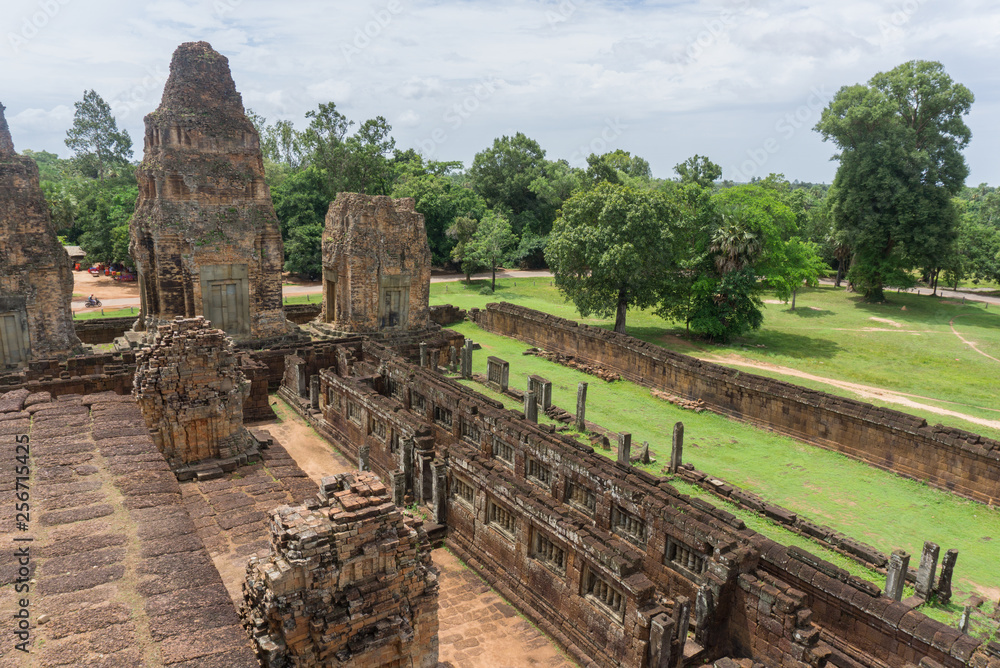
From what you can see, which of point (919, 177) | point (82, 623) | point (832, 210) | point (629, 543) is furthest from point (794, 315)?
point (82, 623)

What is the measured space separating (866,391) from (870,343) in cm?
1082

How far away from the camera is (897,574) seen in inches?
433

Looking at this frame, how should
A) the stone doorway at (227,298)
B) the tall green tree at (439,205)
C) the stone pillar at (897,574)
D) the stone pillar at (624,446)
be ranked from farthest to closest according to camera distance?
the tall green tree at (439,205)
the stone doorway at (227,298)
the stone pillar at (624,446)
the stone pillar at (897,574)

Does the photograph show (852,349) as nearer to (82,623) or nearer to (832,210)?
(832,210)

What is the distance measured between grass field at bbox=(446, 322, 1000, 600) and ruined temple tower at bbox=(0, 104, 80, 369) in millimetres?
15163

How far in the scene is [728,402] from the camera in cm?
2164

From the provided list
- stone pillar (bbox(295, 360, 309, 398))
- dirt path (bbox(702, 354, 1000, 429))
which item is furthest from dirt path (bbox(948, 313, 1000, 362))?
stone pillar (bbox(295, 360, 309, 398))

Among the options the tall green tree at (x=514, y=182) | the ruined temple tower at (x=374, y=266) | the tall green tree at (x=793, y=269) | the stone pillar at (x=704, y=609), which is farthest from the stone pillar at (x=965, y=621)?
the tall green tree at (x=514, y=182)

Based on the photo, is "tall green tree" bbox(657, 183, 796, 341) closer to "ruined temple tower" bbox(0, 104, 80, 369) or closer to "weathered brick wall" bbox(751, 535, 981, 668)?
"weathered brick wall" bbox(751, 535, 981, 668)

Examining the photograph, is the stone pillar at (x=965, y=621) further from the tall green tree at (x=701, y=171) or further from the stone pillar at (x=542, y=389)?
the tall green tree at (x=701, y=171)

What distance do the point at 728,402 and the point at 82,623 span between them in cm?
2037

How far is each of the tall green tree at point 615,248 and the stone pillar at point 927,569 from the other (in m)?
19.5

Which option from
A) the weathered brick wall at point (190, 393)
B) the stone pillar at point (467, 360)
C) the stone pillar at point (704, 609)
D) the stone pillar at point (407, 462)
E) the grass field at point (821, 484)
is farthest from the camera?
the stone pillar at point (467, 360)

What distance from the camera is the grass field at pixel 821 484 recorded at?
44.9ft
